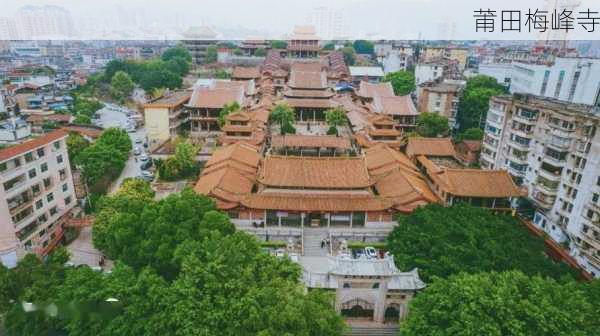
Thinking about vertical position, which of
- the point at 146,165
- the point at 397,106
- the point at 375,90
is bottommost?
the point at 146,165

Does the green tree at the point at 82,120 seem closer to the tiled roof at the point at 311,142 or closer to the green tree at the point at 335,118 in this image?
the tiled roof at the point at 311,142

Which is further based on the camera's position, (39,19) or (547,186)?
(39,19)

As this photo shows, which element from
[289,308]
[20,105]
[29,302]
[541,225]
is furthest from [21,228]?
[20,105]

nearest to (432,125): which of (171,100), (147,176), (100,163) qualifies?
(171,100)

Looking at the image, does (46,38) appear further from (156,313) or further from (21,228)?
(156,313)

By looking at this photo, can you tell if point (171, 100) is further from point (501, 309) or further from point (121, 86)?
point (501, 309)

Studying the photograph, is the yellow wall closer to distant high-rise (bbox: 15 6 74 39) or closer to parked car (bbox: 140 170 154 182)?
parked car (bbox: 140 170 154 182)

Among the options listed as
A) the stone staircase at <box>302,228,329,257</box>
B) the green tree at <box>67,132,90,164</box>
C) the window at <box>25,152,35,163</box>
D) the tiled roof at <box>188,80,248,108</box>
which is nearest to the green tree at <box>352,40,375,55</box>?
the tiled roof at <box>188,80,248,108</box>

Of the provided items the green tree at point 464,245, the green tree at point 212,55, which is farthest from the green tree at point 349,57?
the green tree at point 464,245
